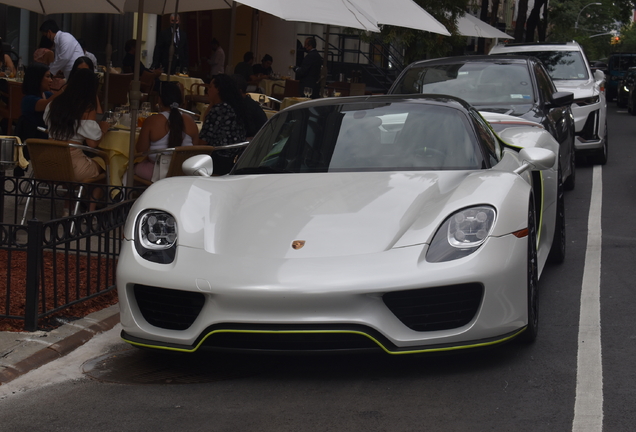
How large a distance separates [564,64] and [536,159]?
8661mm

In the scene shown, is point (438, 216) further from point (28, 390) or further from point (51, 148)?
point (51, 148)

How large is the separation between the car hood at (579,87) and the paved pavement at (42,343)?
889 cm

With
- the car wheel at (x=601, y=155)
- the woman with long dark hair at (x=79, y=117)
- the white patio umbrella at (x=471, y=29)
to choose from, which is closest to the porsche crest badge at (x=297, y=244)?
the woman with long dark hair at (x=79, y=117)

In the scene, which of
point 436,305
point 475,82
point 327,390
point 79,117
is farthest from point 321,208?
point 475,82

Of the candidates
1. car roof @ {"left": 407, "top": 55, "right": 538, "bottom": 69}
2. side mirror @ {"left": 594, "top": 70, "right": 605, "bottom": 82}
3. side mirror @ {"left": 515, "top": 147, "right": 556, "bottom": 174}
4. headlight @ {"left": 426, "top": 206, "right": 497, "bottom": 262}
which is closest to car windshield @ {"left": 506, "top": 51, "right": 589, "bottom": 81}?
side mirror @ {"left": 594, "top": 70, "right": 605, "bottom": 82}

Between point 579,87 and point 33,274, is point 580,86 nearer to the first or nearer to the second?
point 579,87

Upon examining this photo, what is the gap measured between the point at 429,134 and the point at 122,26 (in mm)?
16911

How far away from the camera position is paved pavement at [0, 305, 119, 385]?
4.66 meters

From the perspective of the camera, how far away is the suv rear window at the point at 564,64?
13.3m

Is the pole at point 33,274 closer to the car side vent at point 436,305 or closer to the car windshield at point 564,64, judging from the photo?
the car side vent at point 436,305

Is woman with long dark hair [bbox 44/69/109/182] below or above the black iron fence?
above

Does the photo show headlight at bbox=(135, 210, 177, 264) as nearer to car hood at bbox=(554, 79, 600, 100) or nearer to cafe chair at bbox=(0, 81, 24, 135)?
cafe chair at bbox=(0, 81, 24, 135)

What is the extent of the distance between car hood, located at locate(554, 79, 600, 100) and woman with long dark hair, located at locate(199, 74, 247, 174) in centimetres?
567

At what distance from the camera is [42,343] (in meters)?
4.97
